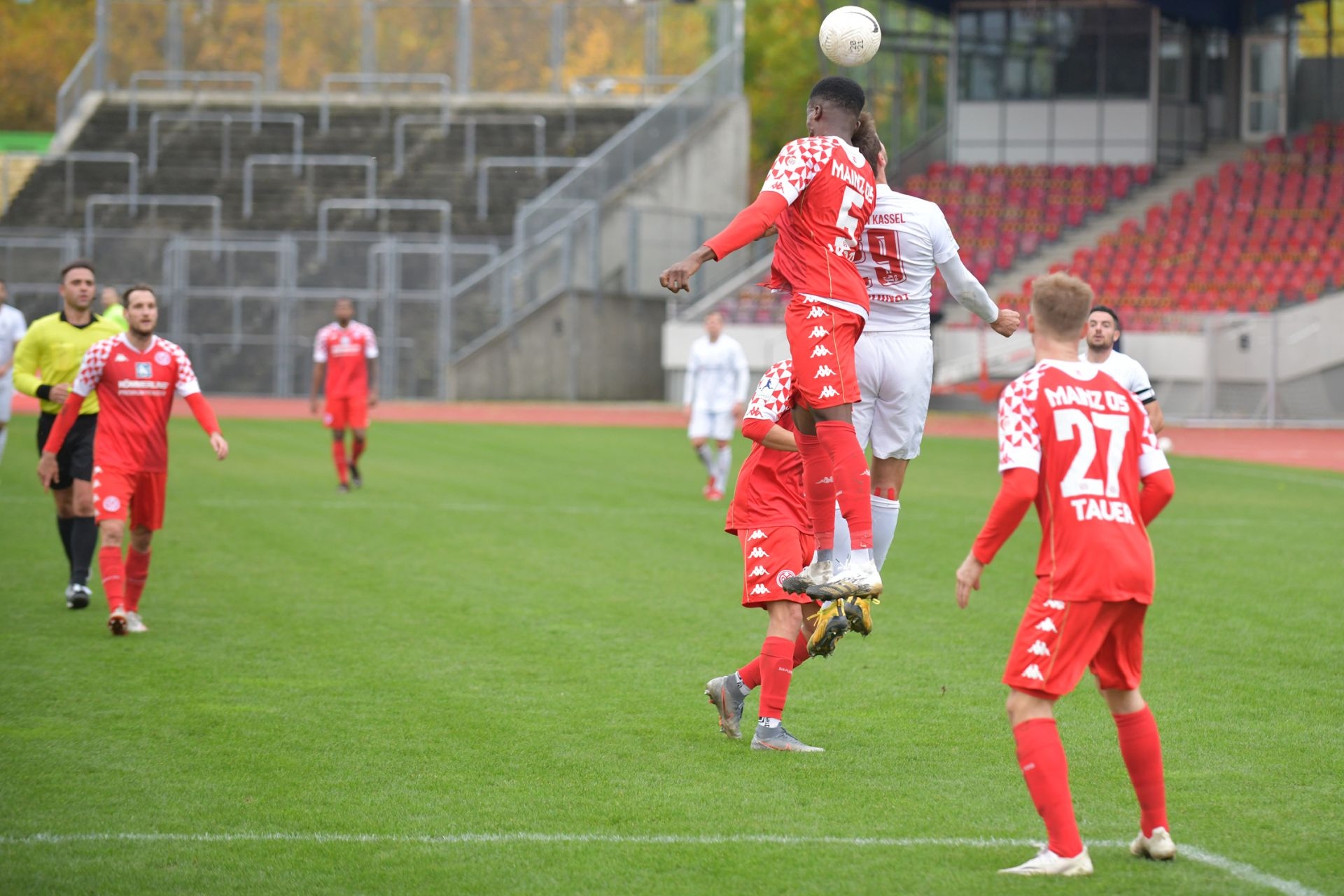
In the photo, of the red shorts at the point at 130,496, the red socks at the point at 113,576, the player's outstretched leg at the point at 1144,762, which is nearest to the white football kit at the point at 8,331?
the red shorts at the point at 130,496

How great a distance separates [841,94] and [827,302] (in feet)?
A: 3.02

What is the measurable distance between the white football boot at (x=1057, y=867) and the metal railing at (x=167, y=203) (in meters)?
36.1

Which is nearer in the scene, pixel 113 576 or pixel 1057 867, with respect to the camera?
pixel 1057 867

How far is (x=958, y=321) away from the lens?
34.5 metres

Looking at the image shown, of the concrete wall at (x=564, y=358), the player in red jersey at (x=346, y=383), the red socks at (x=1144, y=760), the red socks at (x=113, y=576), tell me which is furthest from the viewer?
the concrete wall at (x=564, y=358)

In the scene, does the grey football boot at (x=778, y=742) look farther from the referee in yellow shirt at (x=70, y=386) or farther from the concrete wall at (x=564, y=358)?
the concrete wall at (x=564, y=358)

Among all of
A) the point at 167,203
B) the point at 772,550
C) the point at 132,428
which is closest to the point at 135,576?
the point at 132,428

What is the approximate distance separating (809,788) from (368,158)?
125ft

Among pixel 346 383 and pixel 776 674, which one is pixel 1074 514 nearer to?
pixel 776 674

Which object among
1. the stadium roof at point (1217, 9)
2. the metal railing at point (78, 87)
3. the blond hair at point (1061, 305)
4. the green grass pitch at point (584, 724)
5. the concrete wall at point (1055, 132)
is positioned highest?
the stadium roof at point (1217, 9)

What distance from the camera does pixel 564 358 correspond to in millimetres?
38125

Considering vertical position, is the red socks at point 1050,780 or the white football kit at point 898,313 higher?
the white football kit at point 898,313

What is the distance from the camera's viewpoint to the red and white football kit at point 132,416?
9.48 metres

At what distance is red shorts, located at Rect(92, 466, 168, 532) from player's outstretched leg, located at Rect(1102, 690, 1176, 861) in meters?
6.34
